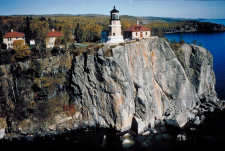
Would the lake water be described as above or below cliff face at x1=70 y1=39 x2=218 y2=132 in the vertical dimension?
below

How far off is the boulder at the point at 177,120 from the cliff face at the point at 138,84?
19 centimetres

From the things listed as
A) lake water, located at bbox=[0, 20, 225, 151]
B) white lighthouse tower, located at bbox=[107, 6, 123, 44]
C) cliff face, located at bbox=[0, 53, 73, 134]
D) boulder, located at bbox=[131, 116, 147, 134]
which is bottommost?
lake water, located at bbox=[0, 20, 225, 151]

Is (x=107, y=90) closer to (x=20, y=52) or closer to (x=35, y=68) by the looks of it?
(x=35, y=68)

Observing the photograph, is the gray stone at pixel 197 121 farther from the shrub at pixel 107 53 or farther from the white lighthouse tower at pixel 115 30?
the white lighthouse tower at pixel 115 30

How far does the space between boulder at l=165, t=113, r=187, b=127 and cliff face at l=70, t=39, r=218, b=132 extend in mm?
189

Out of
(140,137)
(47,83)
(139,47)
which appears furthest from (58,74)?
(140,137)

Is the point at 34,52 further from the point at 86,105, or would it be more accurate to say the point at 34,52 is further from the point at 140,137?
the point at 140,137

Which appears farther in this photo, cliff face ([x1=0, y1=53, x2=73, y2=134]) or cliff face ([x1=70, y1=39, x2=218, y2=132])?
cliff face ([x1=0, y1=53, x2=73, y2=134])

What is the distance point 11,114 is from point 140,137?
66.5 ft

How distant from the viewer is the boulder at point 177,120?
3052cm

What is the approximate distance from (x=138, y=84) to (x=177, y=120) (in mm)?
8041

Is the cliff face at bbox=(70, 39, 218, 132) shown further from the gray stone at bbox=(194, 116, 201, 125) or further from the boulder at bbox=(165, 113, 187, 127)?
the gray stone at bbox=(194, 116, 201, 125)

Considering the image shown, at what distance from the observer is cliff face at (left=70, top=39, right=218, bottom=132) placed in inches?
1201

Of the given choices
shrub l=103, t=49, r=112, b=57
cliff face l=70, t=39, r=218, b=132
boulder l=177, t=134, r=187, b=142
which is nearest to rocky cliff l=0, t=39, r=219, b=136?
cliff face l=70, t=39, r=218, b=132
